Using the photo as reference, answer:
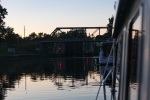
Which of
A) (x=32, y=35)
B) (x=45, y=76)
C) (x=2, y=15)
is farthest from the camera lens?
(x=32, y=35)

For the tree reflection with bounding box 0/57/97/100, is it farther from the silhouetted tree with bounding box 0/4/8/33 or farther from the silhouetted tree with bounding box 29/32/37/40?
the silhouetted tree with bounding box 29/32/37/40

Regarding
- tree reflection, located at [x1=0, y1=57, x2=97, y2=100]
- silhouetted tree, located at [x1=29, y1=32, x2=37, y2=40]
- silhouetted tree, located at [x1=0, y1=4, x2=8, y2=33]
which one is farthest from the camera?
silhouetted tree, located at [x1=29, y1=32, x2=37, y2=40]

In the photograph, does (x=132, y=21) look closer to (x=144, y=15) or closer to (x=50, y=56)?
(x=144, y=15)

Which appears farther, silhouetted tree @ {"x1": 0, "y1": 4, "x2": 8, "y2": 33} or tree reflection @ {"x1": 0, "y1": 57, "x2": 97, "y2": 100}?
silhouetted tree @ {"x1": 0, "y1": 4, "x2": 8, "y2": 33}

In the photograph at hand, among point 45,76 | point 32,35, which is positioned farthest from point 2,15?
point 32,35

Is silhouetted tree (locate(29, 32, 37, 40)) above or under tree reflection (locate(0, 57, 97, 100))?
above

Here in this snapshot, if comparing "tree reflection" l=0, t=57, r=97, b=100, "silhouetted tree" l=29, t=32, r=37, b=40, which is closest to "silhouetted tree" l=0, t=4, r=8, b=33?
"tree reflection" l=0, t=57, r=97, b=100

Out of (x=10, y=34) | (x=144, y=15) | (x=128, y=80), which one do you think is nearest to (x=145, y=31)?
(x=144, y=15)

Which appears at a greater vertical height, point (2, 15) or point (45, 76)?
point (2, 15)

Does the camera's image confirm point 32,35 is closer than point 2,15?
No

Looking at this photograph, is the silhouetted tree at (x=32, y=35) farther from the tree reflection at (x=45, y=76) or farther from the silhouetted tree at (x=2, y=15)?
the tree reflection at (x=45, y=76)

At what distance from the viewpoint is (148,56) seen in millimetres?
2934

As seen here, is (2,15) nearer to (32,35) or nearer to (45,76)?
(45,76)

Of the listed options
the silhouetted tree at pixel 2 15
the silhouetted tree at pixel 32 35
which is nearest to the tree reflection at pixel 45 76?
the silhouetted tree at pixel 2 15
